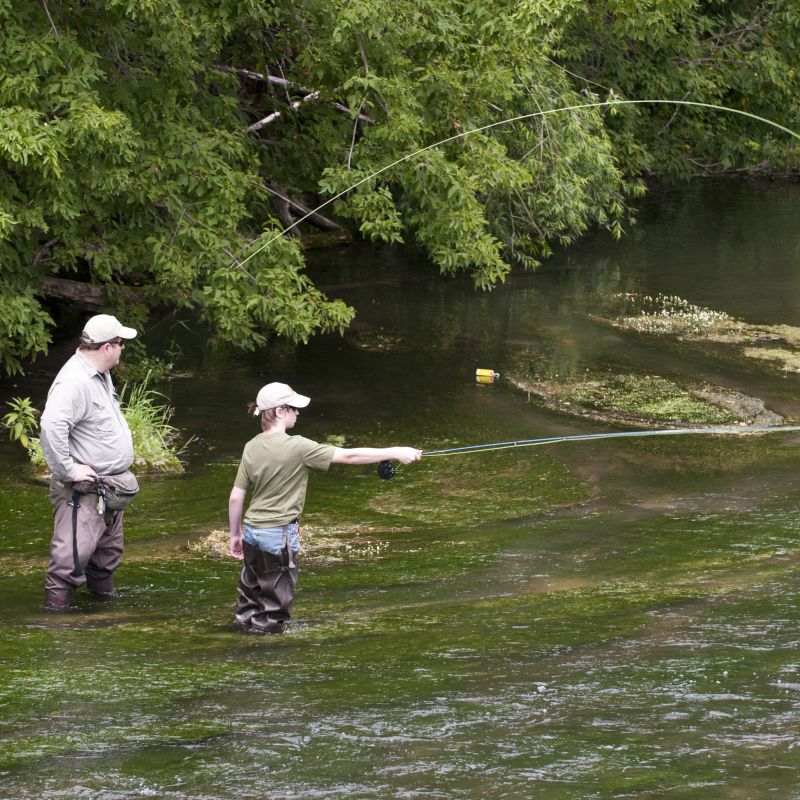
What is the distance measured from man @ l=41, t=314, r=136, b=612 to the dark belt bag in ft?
0.05

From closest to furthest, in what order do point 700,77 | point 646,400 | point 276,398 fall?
point 276,398 → point 646,400 → point 700,77

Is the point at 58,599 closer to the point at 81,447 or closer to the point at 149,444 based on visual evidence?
the point at 81,447

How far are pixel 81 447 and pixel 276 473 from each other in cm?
114

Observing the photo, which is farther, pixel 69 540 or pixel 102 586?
pixel 102 586

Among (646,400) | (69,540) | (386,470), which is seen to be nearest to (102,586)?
(69,540)

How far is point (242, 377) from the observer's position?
49.2 ft

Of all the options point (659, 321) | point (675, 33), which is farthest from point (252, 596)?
point (675, 33)

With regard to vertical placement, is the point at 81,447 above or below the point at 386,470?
above

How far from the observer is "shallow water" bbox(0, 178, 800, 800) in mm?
4551

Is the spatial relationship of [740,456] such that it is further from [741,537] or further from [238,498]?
[238,498]

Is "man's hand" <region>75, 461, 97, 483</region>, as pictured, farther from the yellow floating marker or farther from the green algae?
the yellow floating marker

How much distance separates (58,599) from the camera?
6750mm

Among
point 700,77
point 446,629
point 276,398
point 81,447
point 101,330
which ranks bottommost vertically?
point 446,629

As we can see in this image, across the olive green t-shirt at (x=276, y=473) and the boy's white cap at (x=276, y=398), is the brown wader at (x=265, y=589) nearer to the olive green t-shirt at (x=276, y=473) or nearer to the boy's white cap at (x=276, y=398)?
the olive green t-shirt at (x=276, y=473)
